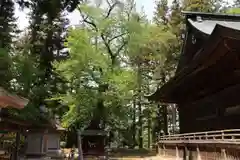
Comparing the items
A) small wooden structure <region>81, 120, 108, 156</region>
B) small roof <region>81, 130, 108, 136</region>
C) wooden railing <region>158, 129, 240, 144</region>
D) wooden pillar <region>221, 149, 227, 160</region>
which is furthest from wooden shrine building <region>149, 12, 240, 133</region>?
small wooden structure <region>81, 120, 108, 156</region>

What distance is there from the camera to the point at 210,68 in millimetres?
10125

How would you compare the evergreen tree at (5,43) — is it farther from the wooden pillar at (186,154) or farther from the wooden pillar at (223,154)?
the wooden pillar at (223,154)

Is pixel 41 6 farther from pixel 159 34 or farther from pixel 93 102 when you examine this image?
pixel 159 34

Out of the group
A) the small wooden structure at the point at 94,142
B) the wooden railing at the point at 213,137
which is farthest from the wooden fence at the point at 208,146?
the small wooden structure at the point at 94,142

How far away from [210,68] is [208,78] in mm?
1420

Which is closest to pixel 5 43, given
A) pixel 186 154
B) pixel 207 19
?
pixel 207 19

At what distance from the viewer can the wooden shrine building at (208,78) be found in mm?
8156

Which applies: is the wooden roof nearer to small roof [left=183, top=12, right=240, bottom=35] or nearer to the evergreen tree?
small roof [left=183, top=12, right=240, bottom=35]

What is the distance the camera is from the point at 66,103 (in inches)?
1120

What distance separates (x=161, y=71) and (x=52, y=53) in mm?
12263

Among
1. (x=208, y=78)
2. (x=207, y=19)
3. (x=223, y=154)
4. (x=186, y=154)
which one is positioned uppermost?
(x=207, y=19)

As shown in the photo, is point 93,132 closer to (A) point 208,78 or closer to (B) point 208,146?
(A) point 208,78

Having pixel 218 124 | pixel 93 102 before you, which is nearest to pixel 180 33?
pixel 93 102

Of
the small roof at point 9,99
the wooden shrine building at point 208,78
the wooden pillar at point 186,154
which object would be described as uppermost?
the wooden shrine building at point 208,78
